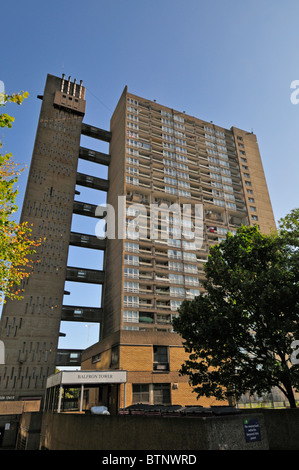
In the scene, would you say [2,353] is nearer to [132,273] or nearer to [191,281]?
[132,273]

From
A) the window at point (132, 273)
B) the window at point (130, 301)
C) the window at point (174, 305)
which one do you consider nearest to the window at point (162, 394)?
the window at point (130, 301)

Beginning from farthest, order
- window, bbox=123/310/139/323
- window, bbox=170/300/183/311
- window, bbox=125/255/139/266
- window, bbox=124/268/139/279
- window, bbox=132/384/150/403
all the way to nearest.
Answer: window, bbox=170/300/183/311 < window, bbox=125/255/139/266 < window, bbox=124/268/139/279 < window, bbox=123/310/139/323 < window, bbox=132/384/150/403

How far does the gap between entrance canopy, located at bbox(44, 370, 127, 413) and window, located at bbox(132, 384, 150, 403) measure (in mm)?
13023

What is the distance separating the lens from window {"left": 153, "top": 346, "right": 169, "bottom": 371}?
135 ft

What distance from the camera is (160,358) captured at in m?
41.9

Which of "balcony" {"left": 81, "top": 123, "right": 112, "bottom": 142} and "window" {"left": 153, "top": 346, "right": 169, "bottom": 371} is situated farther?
"balcony" {"left": 81, "top": 123, "right": 112, "bottom": 142}

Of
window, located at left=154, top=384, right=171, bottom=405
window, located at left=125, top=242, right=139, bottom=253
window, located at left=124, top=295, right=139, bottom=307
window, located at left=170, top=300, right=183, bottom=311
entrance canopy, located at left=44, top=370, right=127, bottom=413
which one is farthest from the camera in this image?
window, located at left=125, top=242, right=139, bottom=253

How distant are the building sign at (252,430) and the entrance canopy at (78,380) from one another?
15697mm

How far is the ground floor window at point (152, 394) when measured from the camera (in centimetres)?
3828

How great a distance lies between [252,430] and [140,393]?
31.3 meters

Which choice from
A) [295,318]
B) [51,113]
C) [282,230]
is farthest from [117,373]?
[51,113]

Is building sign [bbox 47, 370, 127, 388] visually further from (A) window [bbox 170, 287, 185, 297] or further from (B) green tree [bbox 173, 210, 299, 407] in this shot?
(A) window [bbox 170, 287, 185, 297]

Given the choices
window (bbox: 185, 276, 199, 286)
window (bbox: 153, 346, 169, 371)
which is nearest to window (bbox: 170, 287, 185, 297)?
window (bbox: 185, 276, 199, 286)
